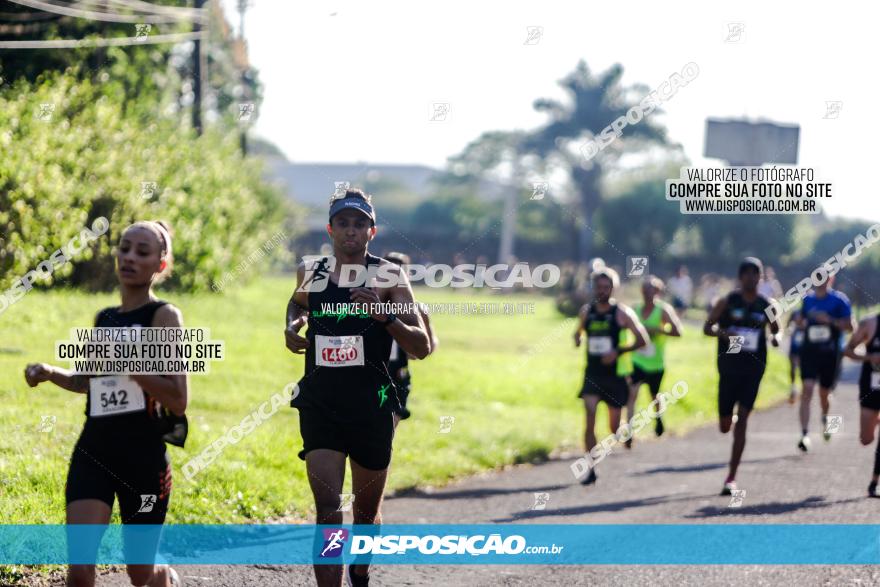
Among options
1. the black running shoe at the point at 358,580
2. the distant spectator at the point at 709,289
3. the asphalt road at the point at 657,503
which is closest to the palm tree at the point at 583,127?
the distant spectator at the point at 709,289

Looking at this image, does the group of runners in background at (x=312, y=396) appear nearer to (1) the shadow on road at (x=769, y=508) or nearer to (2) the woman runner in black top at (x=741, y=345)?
(1) the shadow on road at (x=769, y=508)

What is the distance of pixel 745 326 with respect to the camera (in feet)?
34.5

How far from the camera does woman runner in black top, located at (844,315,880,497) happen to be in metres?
10.1

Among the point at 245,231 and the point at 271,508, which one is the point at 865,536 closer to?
the point at 271,508

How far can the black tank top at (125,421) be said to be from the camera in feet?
15.9

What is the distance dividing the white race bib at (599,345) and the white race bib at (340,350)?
20.9ft

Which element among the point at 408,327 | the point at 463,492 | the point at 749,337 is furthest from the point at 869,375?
the point at 408,327

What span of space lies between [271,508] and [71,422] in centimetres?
252

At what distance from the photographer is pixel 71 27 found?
94.8 ft

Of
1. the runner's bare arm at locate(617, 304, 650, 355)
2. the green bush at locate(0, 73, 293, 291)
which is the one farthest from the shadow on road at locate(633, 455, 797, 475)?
the green bush at locate(0, 73, 293, 291)

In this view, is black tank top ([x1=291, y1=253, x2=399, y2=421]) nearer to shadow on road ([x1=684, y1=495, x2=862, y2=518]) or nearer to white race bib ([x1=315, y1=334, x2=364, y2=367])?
white race bib ([x1=315, y1=334, x2=364, y2=367])

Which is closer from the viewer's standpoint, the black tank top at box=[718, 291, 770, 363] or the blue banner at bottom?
the blue banner at bottom

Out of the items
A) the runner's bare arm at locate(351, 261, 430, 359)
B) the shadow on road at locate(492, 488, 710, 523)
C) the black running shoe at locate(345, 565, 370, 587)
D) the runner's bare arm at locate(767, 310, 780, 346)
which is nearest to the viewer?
the runner's bare arm at locate(351, 261, 430, 359)

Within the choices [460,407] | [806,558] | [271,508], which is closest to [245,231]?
[460,407]
